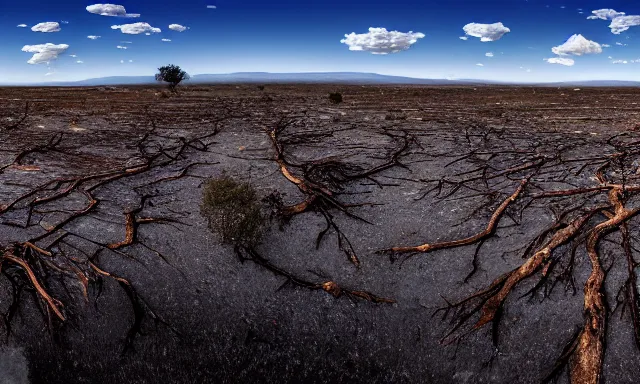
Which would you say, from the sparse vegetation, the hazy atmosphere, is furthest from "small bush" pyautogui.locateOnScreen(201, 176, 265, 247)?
the sparse vegetation

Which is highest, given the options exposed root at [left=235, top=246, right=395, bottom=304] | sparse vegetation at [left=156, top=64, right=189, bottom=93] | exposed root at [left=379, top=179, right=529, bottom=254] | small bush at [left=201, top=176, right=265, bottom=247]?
sparse vegetation at [left=156, top=64, right=189, bottom=93]

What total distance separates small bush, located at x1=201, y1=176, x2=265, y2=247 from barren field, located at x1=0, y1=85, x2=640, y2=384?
159 mm

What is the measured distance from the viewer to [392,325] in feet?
17.4

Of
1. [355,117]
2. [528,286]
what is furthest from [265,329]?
[355,117]

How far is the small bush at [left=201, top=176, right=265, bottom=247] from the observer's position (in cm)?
644

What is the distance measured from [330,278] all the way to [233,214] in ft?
5.98

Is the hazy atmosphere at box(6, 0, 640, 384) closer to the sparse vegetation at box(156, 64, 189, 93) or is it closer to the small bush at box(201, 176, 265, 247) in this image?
the small bush at box(201, 176, 265, 247)

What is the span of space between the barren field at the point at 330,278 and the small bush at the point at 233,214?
0.16 meters

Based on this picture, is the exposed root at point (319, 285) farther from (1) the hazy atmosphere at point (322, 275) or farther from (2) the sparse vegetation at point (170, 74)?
(2) the sparse vegetation at point (170, 74)

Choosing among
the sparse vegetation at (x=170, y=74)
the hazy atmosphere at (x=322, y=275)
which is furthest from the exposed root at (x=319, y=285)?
the sparse vegetation at (x=170, y=74)

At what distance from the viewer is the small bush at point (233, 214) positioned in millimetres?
6438

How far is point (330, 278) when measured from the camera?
5.96 m

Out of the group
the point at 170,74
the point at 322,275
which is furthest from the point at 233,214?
the point at 170,74

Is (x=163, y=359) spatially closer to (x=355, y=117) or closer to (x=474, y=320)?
(x=474, y=320)
